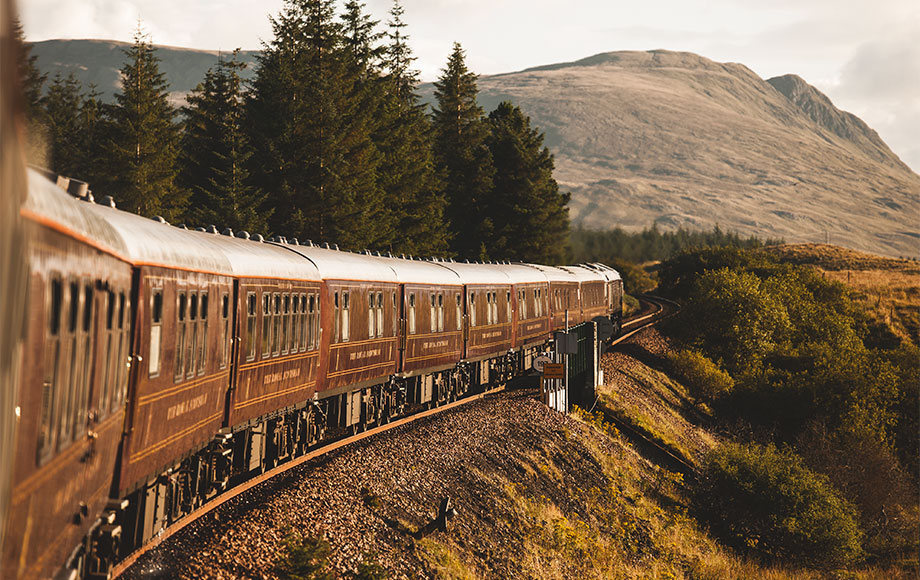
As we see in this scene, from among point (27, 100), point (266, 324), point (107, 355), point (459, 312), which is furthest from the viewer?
point (459, 312)

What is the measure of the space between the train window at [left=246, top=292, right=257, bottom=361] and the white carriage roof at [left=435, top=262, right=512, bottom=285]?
43.5ft

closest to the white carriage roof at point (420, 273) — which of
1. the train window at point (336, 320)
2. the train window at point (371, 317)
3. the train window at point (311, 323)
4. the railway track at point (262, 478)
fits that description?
the train window at point (371, 317)

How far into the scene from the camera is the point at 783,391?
148ft

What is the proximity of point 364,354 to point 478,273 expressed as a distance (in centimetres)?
969

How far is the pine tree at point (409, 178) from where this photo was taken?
62.7m

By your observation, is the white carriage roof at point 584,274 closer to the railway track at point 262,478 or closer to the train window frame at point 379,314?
the railway track at point 262,478

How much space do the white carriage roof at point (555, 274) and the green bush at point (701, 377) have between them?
10.1 meters

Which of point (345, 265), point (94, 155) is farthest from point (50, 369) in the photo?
point (94, 155)

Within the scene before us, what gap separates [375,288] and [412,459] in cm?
398

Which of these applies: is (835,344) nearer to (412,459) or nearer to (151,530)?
(412,459)

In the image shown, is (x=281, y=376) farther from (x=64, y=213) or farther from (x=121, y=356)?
(x=64, y=213)

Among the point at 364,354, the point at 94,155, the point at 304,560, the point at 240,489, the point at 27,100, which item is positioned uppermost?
the point at 94,155

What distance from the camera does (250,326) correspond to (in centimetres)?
1334

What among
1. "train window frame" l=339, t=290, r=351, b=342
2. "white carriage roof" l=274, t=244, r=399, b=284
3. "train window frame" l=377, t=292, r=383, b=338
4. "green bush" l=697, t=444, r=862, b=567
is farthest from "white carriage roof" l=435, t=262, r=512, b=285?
"green bush" l=697, t=444, r=862, b=567
